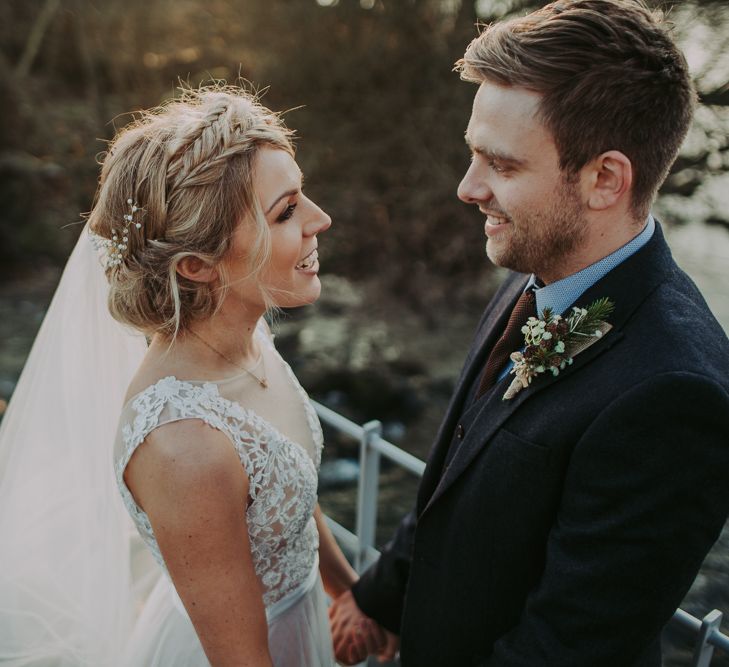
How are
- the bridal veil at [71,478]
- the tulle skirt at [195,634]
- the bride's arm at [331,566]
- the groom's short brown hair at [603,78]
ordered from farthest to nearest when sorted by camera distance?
the bride's arm at [331,566]
the bridal veil at [71,478]
the tulle skirt at [195,634]
the groom's short brown hair at [603,78]

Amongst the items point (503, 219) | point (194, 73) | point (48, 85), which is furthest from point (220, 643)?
point (48, 85)

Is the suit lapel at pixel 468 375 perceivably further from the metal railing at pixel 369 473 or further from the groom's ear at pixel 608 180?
the groom's ear at pixel 608 180

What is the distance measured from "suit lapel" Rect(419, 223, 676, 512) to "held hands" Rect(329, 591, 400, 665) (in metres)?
0.74

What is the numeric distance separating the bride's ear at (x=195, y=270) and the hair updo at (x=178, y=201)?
2cm

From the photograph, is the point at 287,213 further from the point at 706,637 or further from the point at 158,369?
the point at 706,637

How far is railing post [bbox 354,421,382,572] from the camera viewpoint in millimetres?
2818

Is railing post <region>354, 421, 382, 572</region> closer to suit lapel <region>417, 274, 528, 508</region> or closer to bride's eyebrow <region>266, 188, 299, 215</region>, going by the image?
suit lapel <region>417, 274, 528, 508</region>

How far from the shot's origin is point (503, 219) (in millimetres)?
1881

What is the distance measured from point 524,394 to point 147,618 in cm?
139

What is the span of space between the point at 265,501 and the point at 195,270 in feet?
2.11

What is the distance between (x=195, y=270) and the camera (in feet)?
6.34

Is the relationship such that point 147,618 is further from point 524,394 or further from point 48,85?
point 48,85

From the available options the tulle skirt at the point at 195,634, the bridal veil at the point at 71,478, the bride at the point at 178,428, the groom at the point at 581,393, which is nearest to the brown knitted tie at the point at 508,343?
the groom at the point at 581,393

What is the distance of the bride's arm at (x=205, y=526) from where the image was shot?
1716 millimetres
